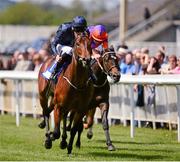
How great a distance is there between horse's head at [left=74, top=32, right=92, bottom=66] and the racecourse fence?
111 inches

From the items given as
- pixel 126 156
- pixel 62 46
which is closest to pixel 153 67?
pixel 62 46

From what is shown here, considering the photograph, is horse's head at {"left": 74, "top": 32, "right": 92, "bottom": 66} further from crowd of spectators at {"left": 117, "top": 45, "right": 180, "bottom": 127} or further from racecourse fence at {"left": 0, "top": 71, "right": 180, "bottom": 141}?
crowd of spectators at {"left": 117, "top": 45, "right": 180, "bottom": 127}

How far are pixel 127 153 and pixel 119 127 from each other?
18.4 feet

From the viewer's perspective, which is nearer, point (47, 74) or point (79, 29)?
point (79, 29)

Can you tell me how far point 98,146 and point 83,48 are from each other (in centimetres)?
274

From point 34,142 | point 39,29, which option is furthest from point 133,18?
point 34,142

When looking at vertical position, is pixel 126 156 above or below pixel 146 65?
below

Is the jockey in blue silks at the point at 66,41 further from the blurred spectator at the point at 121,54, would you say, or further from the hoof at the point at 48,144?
the blurred spectator at the point at 121,54

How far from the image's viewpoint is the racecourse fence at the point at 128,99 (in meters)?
16.3

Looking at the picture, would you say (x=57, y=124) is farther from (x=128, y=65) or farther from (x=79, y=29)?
(x=128, y=65)

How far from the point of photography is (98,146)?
14.8m

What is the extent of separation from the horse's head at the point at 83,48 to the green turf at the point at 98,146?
4.71ft

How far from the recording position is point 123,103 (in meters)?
19.6

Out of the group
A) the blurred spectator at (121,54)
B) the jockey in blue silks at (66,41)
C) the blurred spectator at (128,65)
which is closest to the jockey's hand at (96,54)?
the jockey in blue silks at (66,41)
